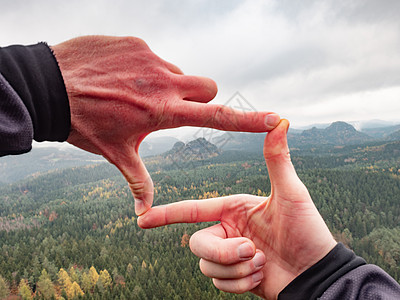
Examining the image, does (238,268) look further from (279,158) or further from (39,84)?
(39,84)

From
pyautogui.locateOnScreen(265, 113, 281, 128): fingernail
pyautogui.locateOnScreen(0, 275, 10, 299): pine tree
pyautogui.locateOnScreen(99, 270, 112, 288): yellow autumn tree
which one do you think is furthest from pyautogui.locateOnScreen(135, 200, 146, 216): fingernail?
pyautogui.locateOnScreen(0, 275, 10, 299): pine tree

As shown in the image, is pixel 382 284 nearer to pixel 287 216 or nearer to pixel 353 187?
pixel 287 216

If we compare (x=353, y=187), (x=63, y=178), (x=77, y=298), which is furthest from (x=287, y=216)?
(x=63, y=178)

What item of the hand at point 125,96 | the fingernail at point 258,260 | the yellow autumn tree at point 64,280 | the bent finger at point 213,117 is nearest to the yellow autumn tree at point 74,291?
the yellow autumn tree at point 64,280

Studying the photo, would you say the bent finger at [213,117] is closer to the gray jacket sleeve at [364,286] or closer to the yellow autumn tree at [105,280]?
the gray jacket sleeve at [364,286]

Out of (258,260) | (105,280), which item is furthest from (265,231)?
(105,280)

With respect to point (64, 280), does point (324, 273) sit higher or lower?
higher
